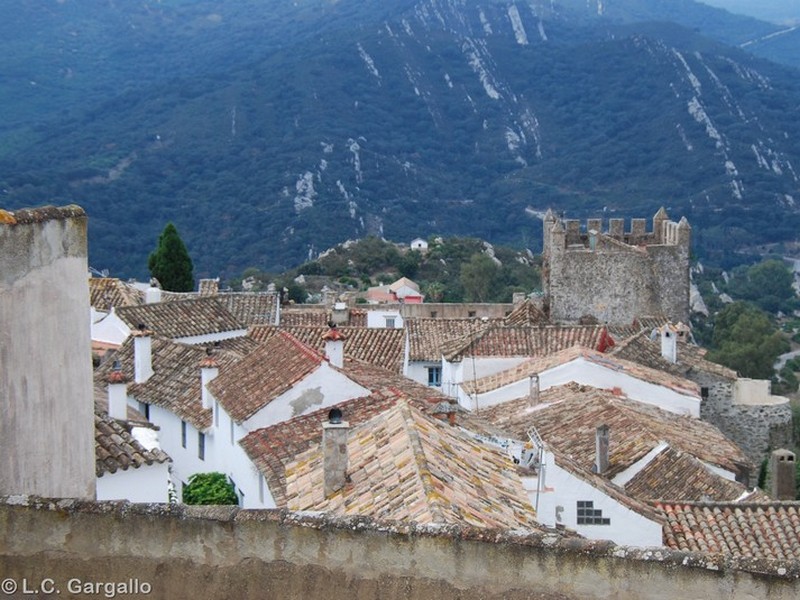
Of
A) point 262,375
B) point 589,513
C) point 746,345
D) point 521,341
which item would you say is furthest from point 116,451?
point 746,345

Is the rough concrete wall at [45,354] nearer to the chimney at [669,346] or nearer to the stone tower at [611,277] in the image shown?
the chimney at [669,346]

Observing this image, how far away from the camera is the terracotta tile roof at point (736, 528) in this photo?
59.0 feet

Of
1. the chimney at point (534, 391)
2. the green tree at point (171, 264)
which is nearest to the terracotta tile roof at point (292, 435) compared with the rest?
the chimney at point (534, 391)

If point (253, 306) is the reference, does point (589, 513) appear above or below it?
below

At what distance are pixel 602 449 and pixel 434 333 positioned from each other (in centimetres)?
1715

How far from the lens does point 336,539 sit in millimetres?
8984

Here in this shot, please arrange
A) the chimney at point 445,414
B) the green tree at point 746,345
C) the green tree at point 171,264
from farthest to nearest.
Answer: the green tree at point 746,345 → the green tree at point 171,264 → the chimney at point 445,414

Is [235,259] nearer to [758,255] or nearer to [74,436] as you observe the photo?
[758,255]

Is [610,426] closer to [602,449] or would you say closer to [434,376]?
[602,449]

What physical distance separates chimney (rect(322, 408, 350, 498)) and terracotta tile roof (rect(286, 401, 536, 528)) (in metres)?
0.12

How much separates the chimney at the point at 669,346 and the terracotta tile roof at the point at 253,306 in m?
10.8

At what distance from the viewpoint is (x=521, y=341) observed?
1390 inches

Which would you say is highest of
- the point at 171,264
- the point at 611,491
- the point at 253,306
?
the point at 171,264

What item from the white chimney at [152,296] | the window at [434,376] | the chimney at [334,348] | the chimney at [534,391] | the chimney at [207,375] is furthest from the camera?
the white chimney at [152,296]
